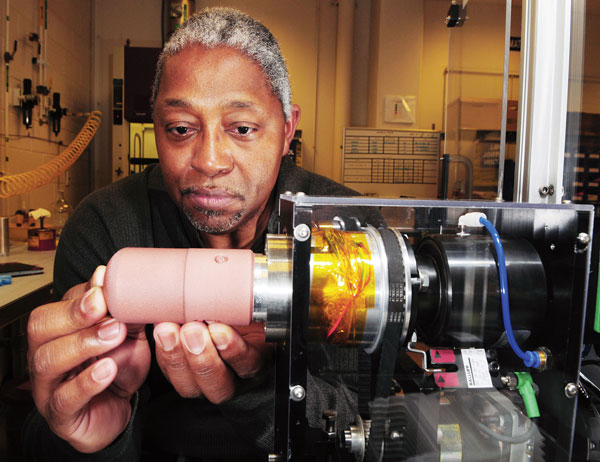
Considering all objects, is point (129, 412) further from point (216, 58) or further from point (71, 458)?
point (216, 58)

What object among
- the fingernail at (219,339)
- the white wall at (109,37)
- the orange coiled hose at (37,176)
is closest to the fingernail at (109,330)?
the fingernail at (219,339)

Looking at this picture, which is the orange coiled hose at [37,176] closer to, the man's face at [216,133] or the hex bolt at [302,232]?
the man's face at [216,133]

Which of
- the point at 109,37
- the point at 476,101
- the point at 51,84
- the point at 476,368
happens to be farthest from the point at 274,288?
the point at 109,37

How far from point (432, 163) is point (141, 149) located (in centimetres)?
197

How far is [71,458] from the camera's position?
2.68 feet

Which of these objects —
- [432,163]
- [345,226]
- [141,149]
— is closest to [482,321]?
[345,226]

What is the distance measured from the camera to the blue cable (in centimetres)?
54

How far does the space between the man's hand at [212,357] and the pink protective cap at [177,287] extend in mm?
100

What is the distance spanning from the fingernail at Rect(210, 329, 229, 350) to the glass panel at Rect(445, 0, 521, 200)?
2.80ft

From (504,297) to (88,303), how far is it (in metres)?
0.49

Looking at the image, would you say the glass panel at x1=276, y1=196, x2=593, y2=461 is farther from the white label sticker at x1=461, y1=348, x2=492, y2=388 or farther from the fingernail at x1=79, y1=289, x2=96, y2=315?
the fingernail at x1=79, y1=289, x2=96, y2=315

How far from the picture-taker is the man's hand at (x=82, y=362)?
552mm

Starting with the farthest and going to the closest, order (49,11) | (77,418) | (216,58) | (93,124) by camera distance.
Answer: (49,11), (93,124), (216,58), (77,418)

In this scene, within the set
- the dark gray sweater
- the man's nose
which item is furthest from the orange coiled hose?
the man's nose
